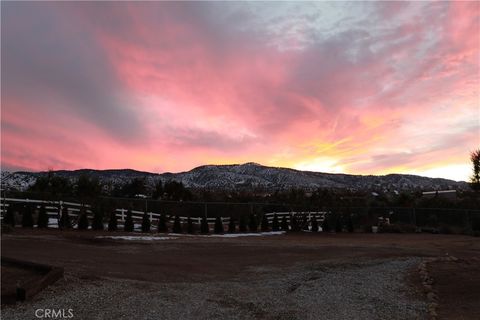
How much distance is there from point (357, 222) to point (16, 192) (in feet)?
73.0

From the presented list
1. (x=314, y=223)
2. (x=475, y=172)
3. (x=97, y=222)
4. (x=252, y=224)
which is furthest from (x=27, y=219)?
(x=475, y=172)

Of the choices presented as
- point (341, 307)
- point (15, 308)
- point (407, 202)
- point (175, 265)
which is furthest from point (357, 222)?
point (15, 308)

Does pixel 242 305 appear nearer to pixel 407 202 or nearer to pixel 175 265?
pixel 175 265

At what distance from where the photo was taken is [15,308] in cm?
822

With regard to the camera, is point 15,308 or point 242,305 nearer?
point 15,308

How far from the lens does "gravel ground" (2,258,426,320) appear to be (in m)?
8.61

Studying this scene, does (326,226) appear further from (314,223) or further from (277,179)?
(277,179)

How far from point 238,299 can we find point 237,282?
77.1 inches

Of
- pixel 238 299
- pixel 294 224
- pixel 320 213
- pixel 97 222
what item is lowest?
pixel 238 299

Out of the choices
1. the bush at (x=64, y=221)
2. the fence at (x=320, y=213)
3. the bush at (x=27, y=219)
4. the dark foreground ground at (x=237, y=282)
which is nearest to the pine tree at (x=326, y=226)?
the fence at (x=320, y=213)

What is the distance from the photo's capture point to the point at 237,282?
1209cm

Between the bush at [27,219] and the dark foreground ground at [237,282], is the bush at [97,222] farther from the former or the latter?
the dark foreground ground at [237,282]

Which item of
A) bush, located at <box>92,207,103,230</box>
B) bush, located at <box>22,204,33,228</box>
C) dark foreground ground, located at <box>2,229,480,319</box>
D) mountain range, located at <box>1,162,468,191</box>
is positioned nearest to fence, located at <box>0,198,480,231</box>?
bush, located at <box>92,207,103,230</box>

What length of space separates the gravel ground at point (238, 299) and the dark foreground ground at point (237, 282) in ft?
0.06
